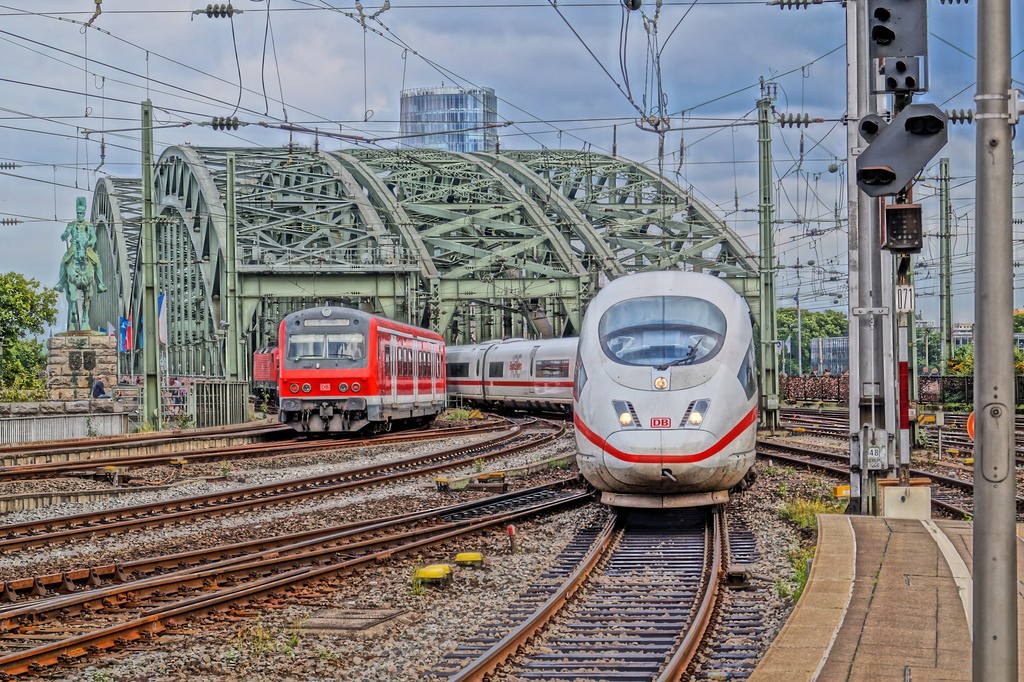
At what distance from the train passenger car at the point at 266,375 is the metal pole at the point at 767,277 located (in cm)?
1763

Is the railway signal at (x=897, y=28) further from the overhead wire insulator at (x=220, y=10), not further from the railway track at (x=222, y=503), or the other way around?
the overhead wire insulator at (x=220, y=10)

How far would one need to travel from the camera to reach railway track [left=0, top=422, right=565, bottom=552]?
43.2 ft

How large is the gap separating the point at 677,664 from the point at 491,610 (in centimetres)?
249

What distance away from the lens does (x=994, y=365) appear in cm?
476

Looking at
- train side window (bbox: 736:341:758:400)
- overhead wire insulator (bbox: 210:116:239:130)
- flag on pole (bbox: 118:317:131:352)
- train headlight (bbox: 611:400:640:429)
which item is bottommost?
train headlight (bbox: 611:400:640:429)

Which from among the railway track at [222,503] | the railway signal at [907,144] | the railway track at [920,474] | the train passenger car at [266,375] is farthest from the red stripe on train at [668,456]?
the train passenger car at [266,375]

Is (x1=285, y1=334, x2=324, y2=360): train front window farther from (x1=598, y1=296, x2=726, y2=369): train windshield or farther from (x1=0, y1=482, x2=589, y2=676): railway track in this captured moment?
(x1=598, y1=296, x2=726, y2=369): train windshield

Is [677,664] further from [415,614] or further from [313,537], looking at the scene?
[313,537]

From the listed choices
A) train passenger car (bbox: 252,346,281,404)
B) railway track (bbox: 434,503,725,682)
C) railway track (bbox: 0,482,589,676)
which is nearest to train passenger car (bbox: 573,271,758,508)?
railway track (bbox: 434,503,725,682)

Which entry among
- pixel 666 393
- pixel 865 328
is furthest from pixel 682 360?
pixel 865 328

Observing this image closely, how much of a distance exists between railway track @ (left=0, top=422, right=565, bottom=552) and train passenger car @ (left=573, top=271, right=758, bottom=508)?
4.94m

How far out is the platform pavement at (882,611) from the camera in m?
6.12

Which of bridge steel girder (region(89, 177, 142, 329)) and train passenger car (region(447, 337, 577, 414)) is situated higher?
bridge steel girder (region(89, 177, 142, 329))

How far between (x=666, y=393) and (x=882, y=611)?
5.49 m
